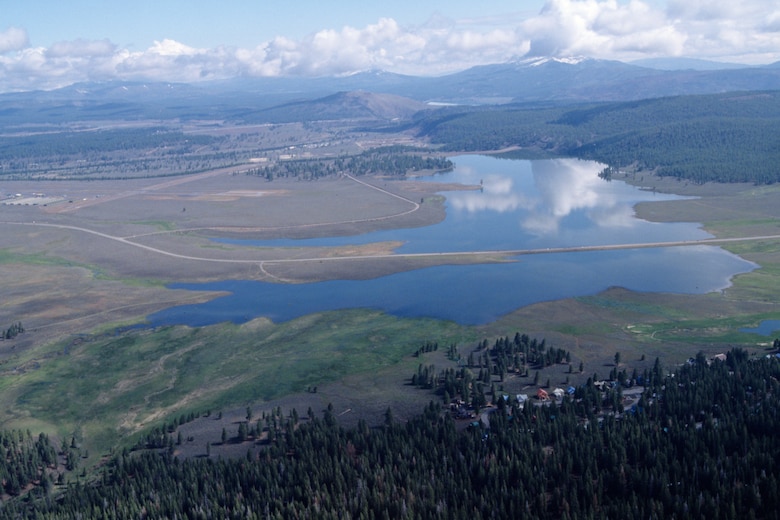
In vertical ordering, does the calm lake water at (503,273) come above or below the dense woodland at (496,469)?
above

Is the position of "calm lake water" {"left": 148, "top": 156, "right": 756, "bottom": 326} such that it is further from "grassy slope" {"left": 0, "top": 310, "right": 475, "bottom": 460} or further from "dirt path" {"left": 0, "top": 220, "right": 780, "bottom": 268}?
"grassy slope" {"left": 0, "top": 310, "right": 475, "bottom": 460}

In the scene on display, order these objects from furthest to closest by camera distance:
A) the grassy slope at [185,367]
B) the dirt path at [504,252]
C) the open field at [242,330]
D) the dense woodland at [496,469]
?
the dirt path at [504,252] < the open field at [242,330] < the grassy slope at [185,367] < the dense woodland at [496,469]

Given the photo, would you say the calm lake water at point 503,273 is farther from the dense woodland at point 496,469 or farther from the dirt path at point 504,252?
the dense woodland at point 496,469

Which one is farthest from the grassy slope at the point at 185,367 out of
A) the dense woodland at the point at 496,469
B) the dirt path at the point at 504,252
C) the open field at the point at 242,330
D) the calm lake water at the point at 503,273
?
the dirt path at the point at 504,252

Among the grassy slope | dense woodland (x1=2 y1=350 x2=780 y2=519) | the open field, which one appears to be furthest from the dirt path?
dense woodland (x1=2 y1=350 x2=780 y2=519)

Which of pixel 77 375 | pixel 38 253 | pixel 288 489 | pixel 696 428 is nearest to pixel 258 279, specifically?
pixel 77 375

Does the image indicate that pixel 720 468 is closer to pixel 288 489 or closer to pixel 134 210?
pixel 288 489
